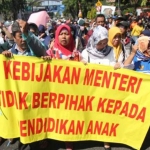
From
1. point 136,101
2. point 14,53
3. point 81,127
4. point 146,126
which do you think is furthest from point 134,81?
point 14,53

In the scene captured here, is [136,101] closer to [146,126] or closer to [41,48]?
[146,126]

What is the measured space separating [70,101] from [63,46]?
26.6 inches

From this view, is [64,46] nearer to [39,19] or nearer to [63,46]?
[63,46]

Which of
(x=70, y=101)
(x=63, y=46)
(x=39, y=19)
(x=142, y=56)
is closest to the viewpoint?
(x=70, y=101)

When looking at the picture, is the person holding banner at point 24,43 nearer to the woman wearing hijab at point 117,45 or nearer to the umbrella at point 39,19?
the woman wearing hijab at point 117,45

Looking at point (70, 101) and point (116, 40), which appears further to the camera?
point (116, 40)

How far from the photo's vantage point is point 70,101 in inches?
147

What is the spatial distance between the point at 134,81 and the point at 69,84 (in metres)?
0.75

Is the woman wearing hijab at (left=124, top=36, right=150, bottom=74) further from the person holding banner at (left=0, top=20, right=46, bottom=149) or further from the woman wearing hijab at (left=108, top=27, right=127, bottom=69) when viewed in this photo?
the person holding banner at (left=0, top=20, right=46, bottom=149)

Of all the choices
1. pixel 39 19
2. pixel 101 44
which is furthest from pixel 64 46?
pixel 39 19

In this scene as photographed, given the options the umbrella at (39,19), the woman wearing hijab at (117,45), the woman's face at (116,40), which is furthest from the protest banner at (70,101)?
the umbrella at (39,19)

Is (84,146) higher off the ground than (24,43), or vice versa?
(24,43)

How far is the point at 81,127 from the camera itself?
384cm

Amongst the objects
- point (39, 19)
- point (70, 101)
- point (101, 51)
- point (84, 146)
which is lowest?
point (84, 146)
